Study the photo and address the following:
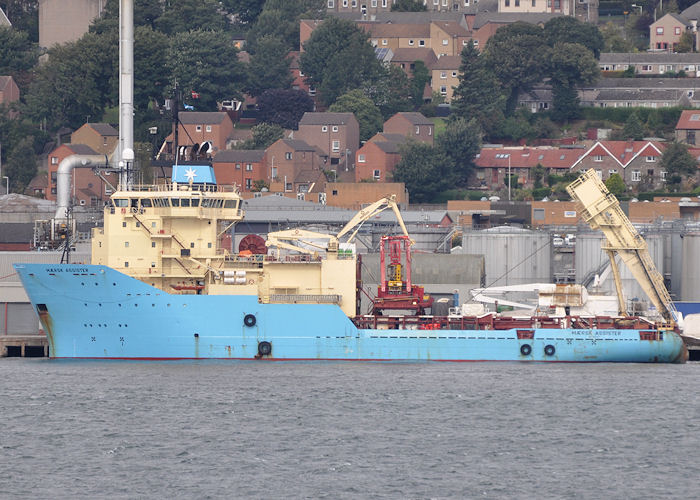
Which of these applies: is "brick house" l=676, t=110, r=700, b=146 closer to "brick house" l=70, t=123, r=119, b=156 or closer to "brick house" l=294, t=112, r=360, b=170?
"brick house" l=294, t=112, r=360, b=170

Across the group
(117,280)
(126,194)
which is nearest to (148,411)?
(117,280)

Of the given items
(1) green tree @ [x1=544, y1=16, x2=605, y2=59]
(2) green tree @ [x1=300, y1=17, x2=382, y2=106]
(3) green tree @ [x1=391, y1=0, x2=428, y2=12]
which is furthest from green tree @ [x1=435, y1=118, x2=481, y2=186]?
(3) green tree @ [x1=391, y1=0, x2=428, y2=12]

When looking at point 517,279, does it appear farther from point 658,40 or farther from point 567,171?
point 658,40

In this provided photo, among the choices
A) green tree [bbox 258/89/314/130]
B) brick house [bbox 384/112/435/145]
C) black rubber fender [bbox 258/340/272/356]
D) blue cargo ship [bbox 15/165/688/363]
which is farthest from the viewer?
green tree [bbox 258/89/314/130]

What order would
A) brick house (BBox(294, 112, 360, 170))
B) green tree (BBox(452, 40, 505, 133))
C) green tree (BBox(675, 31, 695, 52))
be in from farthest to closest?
green tree (BBox(675, 31, 695, 52)), green tree (BBox(452, 40, 505, 133)), brick house (BBox(294, 112, 360, 170))

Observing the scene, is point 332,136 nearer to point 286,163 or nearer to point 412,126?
point 412,126

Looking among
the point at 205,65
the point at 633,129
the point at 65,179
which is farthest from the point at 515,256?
the point at 205,65

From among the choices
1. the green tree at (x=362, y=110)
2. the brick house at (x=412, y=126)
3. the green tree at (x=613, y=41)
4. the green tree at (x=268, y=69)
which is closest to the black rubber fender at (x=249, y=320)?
the brick house at (x=412, y=126)
